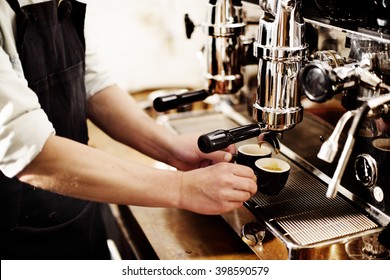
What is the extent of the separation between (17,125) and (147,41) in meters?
1.43

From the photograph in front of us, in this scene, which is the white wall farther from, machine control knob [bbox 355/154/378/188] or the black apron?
machine control knob [bbox 355/154/378/188]

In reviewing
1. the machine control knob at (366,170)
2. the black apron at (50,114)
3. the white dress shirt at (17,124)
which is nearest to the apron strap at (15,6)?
the black apron at (50,114)

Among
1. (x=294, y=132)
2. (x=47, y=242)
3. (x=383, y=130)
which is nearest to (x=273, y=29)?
(x=383, y=130)

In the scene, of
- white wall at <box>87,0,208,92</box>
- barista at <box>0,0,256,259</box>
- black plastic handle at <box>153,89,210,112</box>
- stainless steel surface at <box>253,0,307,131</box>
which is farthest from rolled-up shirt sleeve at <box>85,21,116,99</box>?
white wall at <box>87,0,208,92</box>

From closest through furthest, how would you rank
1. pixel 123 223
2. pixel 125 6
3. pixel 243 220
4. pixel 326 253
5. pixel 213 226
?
pixel 326 253 → pixel 243 220 → pixel 213 226 → pixel 123 223 → pixel 125 6

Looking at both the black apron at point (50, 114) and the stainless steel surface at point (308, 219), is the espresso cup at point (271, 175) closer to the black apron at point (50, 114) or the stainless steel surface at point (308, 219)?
the stainless steel surface at point (308, 219)

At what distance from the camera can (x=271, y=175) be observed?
0.97 meters

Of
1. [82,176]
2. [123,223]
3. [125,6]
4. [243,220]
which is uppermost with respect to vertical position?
[125,6]

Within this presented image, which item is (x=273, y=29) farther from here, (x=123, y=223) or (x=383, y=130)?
(x=123, y=223)

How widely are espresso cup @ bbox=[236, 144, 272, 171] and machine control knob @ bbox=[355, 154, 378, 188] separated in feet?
0.55

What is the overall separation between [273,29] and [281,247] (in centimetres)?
35

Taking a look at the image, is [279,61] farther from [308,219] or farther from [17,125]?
[17,125]

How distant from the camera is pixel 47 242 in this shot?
117 centimetres

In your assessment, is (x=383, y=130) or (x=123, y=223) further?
(x=123, y=223)
